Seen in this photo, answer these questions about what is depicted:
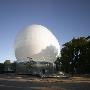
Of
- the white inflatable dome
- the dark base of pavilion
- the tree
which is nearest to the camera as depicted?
the white inflatable dome

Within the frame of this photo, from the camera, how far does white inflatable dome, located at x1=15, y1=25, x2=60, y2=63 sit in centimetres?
6500

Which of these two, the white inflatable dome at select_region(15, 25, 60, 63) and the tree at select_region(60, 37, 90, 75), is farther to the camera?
the tree at select_region(60, 37, 90, 75)

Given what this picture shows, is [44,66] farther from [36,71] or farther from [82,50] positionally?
[82,50]

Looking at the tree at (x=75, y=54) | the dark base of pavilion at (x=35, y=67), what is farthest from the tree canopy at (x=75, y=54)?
the dark base of pavilion at (x=35, y=67)

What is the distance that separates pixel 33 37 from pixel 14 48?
635 cm

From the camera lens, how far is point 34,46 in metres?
65.6

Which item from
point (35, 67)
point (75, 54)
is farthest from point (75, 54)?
point (35, 67)

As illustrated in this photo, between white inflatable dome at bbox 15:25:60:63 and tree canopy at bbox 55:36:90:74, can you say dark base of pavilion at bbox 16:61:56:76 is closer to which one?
white inflatable dome at bbox 15:25:60:63

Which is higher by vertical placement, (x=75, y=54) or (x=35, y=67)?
(x=75, y=54)

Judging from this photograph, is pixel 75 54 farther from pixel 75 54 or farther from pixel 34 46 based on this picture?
pixel 34 46

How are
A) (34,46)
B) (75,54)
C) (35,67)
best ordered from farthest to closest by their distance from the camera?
(75,54)
(35,67)
(34,46)

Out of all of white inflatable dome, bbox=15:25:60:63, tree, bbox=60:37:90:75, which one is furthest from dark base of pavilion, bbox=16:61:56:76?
tree, bbox=60:37:90:75

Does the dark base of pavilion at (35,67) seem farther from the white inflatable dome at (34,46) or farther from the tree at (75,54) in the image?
the tree at (75,54)

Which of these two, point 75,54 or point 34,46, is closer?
point 34,46
